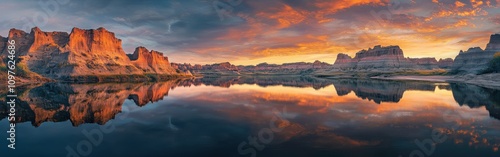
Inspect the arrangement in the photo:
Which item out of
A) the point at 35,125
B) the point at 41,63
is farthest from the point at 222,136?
the point at 41,63

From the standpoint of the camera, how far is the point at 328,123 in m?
22.9

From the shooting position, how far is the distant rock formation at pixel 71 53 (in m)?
135

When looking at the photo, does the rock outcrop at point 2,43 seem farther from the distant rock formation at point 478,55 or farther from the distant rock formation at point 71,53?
the distant rock formation at point 478,55

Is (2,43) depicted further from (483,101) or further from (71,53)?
(483,101)

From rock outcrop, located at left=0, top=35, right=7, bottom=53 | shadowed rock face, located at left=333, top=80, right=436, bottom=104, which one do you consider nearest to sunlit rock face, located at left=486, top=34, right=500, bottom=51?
shadowed rock face, located at left=333, top=80, right=436, bottom=104

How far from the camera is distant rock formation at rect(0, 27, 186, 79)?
135250 mm

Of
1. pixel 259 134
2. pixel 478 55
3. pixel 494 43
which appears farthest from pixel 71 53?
pixel 494 43

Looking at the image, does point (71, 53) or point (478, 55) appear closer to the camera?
point (71, 53)

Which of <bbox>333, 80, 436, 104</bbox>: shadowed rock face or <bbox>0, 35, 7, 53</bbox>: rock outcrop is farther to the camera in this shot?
<bbox>0, 35, 7, 53</bbox>: rock outcrop

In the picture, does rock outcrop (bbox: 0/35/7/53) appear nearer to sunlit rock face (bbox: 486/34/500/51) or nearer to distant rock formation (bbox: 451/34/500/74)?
distant rock formation (bbox: 451/34/500/74)

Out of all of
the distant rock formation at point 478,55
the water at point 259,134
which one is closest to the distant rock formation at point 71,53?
the water at point 259,134

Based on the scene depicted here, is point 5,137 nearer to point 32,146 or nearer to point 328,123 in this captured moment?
point 32,146

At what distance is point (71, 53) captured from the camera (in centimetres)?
14400

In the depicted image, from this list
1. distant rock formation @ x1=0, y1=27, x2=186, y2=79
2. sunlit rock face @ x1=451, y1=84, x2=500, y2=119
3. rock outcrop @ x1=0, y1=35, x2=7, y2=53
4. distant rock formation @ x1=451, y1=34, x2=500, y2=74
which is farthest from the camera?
distant rock formation @ x1=451, y1=34, x2=500, y2=74
